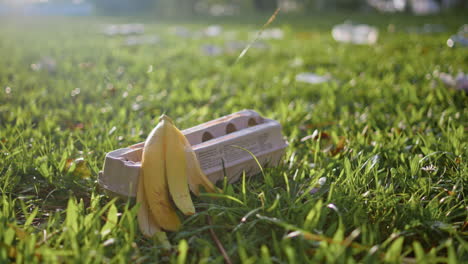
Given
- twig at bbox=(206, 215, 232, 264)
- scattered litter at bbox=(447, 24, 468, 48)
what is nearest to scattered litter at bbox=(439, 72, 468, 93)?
scattered litter at bbox=(447, 24, 468, 48)

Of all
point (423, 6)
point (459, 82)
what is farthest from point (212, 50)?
point (423, 6)

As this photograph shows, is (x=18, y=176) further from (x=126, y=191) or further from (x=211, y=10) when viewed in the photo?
(x=211, y=10)

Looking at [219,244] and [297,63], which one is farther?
[297,63]

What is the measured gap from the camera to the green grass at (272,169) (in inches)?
45.9

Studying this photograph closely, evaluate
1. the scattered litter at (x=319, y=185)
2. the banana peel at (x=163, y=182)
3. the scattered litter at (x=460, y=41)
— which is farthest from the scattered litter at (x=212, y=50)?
the banana peel at (x=163, y=182)

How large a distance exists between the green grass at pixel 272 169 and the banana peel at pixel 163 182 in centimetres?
5

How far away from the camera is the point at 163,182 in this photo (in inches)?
51.4

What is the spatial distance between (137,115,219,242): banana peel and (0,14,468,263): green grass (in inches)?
2.1

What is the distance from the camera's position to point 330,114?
8.22 ft

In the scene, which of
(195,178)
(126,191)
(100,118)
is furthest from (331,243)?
(100,118)

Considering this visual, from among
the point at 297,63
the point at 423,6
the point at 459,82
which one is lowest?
the point at 423,6

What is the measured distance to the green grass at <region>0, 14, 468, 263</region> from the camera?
1165mm

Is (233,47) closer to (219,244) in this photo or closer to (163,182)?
(163,182)

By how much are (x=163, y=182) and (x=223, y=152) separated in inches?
11.2
